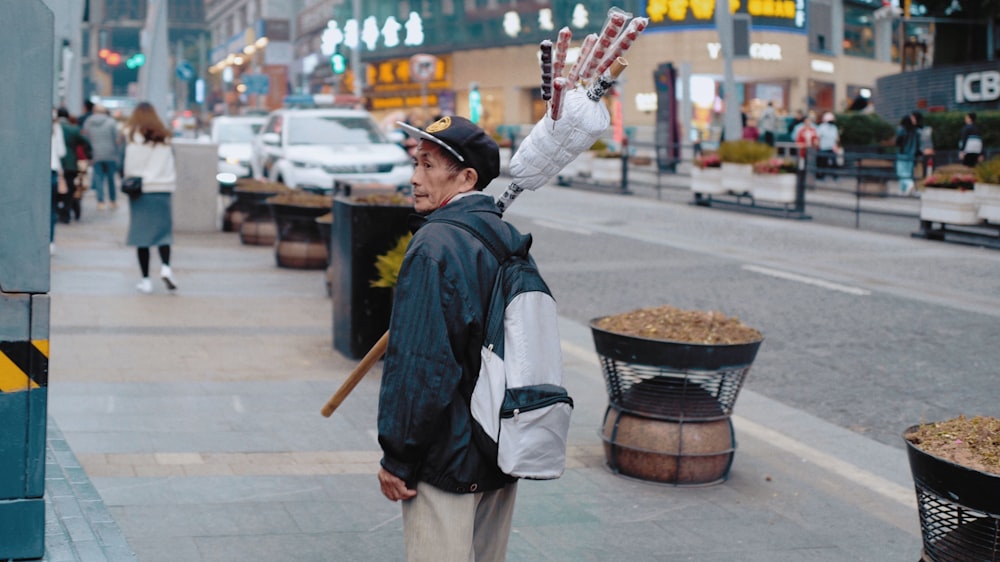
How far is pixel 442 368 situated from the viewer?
128 inches

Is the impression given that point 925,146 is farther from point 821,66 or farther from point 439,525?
point 821,66

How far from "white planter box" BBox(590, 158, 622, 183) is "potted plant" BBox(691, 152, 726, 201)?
3610mm

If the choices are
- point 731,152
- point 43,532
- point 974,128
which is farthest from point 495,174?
point 974,128

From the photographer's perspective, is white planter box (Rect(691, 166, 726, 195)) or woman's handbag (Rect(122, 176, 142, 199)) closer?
woman's handbag (Rect(122, 176, 142, 199))

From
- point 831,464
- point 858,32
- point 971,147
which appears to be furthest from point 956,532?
point 858,32

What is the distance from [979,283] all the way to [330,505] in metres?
10.3

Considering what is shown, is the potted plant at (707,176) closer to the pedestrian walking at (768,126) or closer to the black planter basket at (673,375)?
the pedestrian walking at (768,126)

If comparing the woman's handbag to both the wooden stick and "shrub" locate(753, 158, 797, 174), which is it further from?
"shrub" locate(753, 158, 797, 174)

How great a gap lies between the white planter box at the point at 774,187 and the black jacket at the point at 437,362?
768 inches

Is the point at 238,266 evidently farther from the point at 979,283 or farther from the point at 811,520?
Answer: the point at 811,520

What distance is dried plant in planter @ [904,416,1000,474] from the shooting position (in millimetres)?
3847

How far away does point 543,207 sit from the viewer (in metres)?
24.1

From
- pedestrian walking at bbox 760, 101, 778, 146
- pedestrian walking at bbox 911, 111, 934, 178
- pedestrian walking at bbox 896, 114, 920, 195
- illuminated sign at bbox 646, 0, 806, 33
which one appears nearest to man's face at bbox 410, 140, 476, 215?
pedestrian walking at bbox 896, 114, 920, 195

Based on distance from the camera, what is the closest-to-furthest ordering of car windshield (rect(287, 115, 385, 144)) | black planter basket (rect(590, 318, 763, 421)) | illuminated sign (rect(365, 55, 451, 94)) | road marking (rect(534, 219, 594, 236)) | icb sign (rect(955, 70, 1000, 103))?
1. black planter basket (rect(590, 318, 763, 421))
2. road marking (rect(534, 219, 594, 236))
3. car windshield (rect(287, 115, 385, 144))
4. icb sign (rect(955, 70, 1000, 103))
5. illuminated sign (rect(365, 55, 451, 94))
